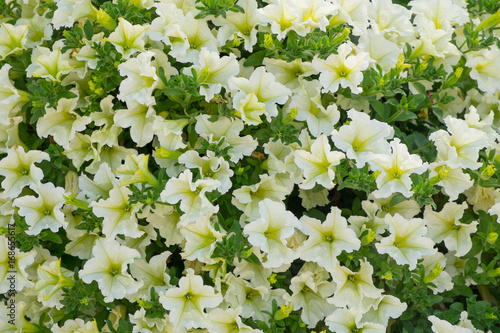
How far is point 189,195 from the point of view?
1.58 meters

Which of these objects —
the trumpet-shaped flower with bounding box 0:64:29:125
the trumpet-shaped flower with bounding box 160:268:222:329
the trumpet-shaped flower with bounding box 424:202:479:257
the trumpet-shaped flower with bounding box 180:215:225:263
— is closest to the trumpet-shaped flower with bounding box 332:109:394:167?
the trumpet-shaped flower with bounding box 424:202:479:257

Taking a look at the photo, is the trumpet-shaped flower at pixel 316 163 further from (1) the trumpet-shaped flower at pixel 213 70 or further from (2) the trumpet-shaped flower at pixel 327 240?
(1) the trumpet-shaped flower at pixel 213 70

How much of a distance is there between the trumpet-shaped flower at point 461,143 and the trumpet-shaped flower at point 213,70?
0.63 metres

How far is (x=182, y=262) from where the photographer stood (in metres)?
1.93

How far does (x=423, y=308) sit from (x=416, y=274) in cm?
10

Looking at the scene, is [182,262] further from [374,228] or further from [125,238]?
[374,228]

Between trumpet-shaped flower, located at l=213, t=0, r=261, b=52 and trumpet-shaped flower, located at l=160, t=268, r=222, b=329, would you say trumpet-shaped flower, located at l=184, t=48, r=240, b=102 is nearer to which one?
trumpet-shaped flower, located at l=213, t=0, r=261, b=52

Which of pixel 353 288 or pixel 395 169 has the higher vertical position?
pixel 395 169

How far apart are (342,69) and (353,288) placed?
64 centimetres

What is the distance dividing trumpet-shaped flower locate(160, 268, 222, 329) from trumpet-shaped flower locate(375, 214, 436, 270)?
496 millimetres

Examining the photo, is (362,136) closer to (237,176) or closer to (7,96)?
(237,176)

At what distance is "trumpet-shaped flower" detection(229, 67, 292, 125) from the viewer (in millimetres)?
1632

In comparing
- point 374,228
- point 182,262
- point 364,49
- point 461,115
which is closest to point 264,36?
point 364,49

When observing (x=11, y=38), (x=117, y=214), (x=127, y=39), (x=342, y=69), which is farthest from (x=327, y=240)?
(x=11, y=38)
